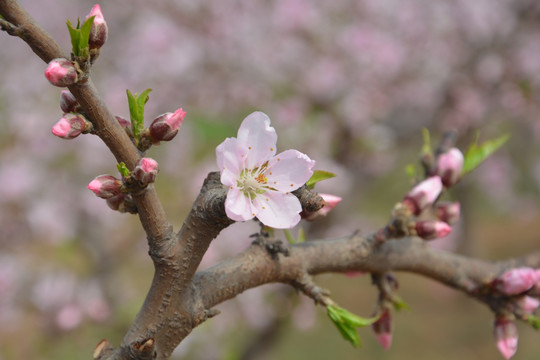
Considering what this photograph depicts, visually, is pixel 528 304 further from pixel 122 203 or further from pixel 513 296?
pixel 122 203

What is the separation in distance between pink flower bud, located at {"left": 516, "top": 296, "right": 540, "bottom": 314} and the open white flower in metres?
0.83

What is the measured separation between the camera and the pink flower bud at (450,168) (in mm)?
1486

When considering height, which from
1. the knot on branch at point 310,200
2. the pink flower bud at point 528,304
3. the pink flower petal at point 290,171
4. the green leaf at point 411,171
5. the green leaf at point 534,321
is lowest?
the green leaf at point 534,321

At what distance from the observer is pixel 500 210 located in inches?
442

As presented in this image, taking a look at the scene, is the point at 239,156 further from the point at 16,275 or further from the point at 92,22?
the point at 16,275

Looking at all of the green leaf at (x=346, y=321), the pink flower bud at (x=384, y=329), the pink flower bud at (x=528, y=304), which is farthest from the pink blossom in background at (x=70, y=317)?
the pink flower bud at (x=528, y=304)

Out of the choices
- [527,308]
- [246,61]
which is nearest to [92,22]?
[527,308]

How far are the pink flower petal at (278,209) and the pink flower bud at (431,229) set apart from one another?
0.52 metres

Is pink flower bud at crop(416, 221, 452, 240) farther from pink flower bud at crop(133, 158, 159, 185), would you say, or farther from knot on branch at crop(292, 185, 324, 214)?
pink flower bud at crop(133, 158, 159, 185)

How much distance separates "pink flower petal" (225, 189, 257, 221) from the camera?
829 millimetres

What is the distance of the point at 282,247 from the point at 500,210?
37.6 ft

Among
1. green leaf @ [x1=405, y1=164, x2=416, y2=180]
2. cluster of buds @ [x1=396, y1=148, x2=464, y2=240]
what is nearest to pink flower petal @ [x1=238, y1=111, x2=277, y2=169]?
cluster of buds @ [x1=396, y1=148, x2=464, y2=240]

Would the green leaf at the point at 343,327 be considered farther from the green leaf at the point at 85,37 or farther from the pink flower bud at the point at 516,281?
the green leaf at the point at 85,37

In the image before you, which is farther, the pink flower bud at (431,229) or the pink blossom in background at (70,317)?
the pink blossom in background at (70,317)
